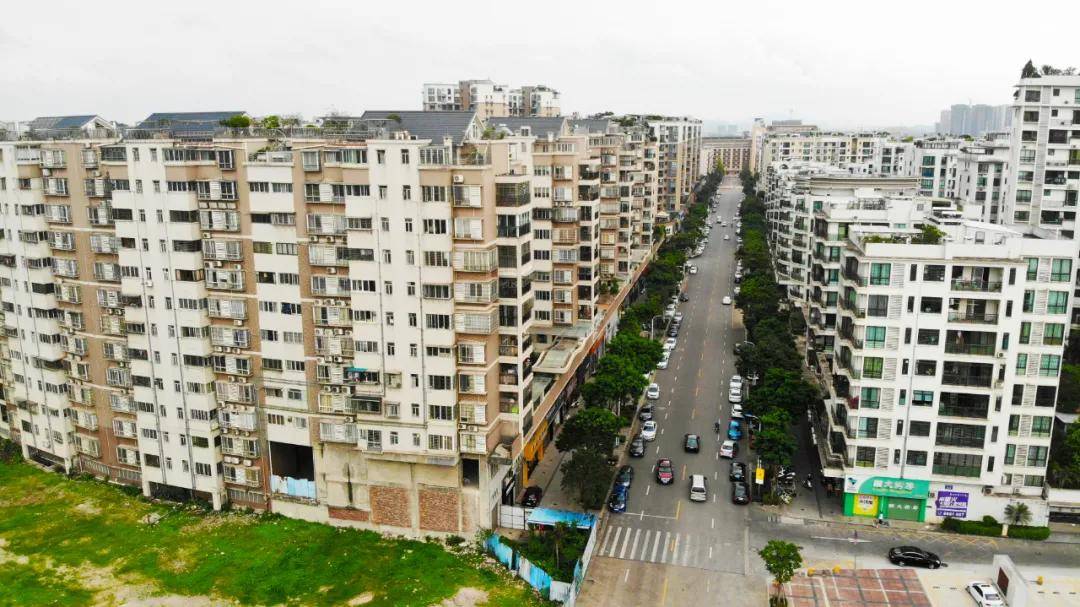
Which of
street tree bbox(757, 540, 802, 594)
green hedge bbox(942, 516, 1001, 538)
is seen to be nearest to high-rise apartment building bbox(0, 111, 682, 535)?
street tree bbox(757, 540, 802, 594)

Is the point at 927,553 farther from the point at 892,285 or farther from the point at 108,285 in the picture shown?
the point at 108,285

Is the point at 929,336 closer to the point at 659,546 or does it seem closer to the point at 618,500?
the point at 659,546

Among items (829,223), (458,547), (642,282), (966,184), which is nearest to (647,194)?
(642,282)

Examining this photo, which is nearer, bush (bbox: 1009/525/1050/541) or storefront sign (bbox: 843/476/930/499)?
bush (bbox: 1009/525/1050/541)

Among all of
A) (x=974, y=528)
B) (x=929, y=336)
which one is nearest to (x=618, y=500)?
(x=974, y=528)

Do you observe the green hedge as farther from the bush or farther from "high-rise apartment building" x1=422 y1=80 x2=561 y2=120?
"high-rise apartment building" x1=422 y1=80 x2=561 y2=120
